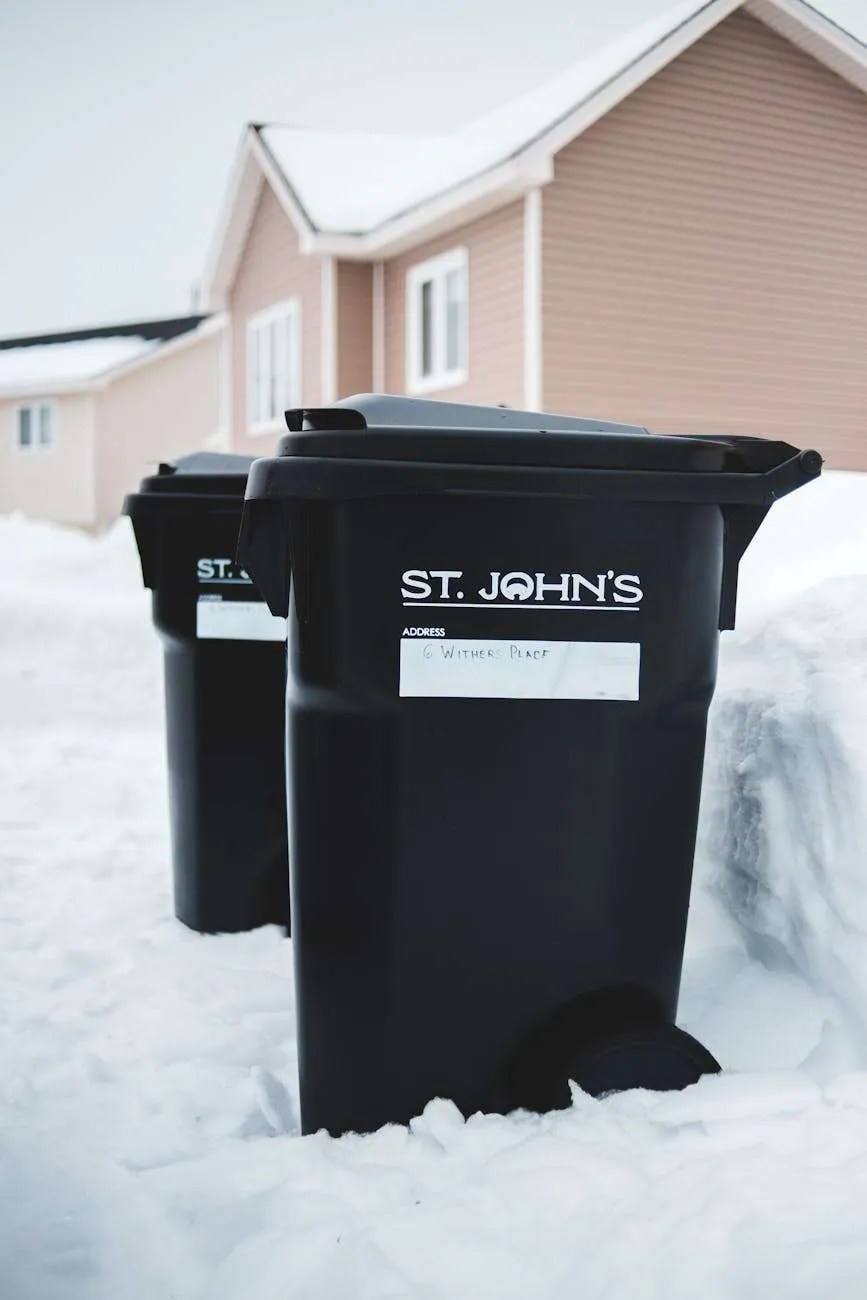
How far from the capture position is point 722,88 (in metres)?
13.2

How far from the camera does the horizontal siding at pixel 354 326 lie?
14484mm

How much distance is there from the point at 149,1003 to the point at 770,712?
168 cm

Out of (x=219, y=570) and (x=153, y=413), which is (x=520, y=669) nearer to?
(x=219, y=570)

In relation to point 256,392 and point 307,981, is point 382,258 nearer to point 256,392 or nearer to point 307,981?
point 256,392

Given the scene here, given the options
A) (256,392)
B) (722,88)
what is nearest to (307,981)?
(722,88)

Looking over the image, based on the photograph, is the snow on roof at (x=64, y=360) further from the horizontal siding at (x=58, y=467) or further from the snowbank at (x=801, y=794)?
the snowbank at (x=801, y=794)

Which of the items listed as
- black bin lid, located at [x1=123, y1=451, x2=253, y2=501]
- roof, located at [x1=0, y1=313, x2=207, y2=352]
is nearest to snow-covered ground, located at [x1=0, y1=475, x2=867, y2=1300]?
black bin lid, located at [x1=123, y1=451, x2=253, y2=501]

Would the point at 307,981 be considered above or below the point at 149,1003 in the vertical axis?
above

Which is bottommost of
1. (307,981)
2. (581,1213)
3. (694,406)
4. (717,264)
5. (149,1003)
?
(149,1003)

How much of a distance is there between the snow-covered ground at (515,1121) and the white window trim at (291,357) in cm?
1201

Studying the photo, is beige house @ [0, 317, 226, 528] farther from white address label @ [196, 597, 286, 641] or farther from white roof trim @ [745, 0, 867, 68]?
white address label @ [196, 597, 286, 641]

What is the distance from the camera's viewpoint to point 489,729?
2.19m

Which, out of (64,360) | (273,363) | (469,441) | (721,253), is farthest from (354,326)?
(64,360)

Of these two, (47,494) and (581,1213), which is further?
(47,494)
